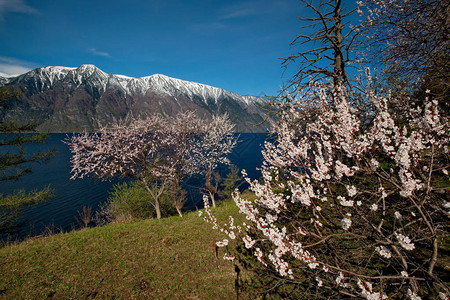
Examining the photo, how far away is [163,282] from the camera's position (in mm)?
5297

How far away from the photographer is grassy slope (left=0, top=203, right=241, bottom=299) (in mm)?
5012

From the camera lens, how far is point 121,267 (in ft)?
19.4

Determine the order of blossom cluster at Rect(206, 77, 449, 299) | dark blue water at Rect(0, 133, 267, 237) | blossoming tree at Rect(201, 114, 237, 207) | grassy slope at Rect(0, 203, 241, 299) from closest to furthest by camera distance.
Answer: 1. blossom cluster at Rect(206, 77, 449, 299)
2. grassy slope at Rect(0, 203, 241, 299)
3. blossoming tree at Rect(201, 114, 237, 207)
4. dark blue water at Rect(0, 133, 267, 237)

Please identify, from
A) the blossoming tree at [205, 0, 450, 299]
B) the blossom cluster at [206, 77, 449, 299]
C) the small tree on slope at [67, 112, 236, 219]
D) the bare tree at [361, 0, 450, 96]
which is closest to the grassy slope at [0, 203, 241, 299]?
the blossoming tree at [205, 0, 450, 299]

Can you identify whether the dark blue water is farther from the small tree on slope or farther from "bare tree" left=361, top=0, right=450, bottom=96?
"bare tree" left=361, top=0, right=450, bottom=96

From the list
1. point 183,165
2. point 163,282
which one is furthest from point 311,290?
point 183,165

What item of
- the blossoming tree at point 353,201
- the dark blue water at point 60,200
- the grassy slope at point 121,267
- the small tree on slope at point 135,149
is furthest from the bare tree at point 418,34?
the dark blue water at point 60,200

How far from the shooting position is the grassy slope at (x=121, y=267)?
16.4 feet

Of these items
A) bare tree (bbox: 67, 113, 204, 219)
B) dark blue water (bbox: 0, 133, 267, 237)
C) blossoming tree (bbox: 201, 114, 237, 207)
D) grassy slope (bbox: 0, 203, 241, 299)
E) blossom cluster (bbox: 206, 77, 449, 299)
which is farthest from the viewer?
dark blue water (bbox: 0, 133, 267, 237)

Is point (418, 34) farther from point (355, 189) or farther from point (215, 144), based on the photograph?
point (215, 144)

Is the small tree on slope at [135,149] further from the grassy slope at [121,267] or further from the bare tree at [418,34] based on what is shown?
the bare tree at [418,34]

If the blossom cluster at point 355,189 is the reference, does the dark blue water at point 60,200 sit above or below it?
below

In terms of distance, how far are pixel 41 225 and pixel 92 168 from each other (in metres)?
29.3

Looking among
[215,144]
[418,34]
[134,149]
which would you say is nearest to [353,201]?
[418,34]
